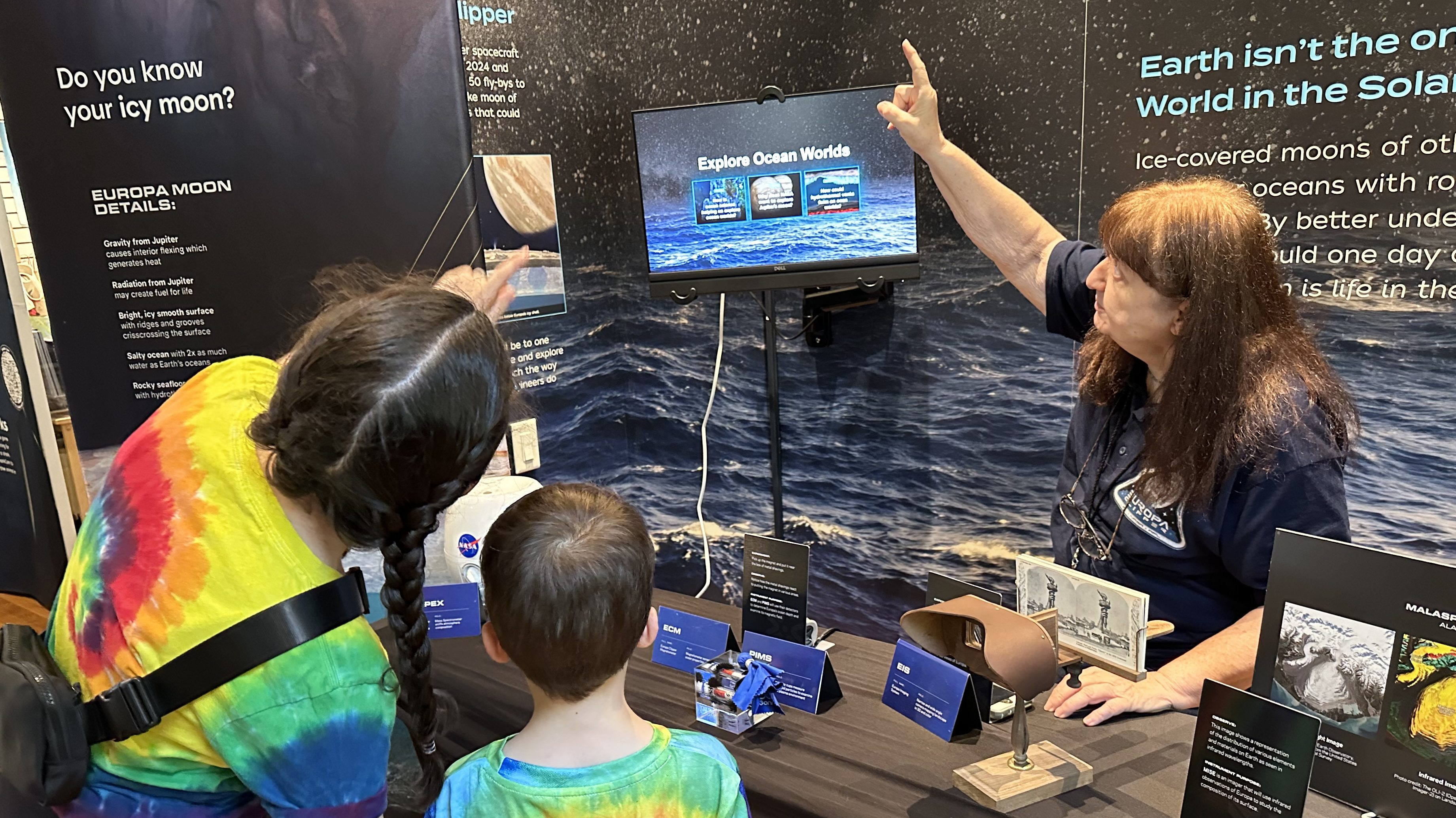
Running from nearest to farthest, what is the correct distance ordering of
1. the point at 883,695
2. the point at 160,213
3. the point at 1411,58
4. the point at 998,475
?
the point at 883,695 < the point at 1411,58 < the point at 160,213 < the point at 998,475

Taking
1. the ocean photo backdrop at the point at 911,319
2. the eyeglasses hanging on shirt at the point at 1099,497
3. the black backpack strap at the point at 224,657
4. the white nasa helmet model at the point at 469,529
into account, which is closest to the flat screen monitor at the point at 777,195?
the ocean photo backdrop at the point at 911,319

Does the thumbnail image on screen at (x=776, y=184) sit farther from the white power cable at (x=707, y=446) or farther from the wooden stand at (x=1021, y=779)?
the wooden stand at (x=1021, y=779)

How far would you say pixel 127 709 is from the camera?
100 cm

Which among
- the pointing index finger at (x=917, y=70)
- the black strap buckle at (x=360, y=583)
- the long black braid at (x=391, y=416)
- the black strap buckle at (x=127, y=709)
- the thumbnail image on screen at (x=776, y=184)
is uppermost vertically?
the pointing index finger at (x=917, y=70)

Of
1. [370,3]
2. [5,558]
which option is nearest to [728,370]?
[370,3]

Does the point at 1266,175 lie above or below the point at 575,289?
above

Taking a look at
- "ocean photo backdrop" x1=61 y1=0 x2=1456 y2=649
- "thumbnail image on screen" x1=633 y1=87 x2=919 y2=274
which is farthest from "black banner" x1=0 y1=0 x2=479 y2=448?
"thumbnail image on screen" x1=633 y1=87 x2=919 y2=274

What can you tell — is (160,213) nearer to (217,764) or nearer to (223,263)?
(223,263)

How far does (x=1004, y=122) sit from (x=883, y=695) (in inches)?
78.5

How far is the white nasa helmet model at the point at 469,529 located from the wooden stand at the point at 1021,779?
1029 mm

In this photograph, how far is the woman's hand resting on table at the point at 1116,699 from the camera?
1442 mm

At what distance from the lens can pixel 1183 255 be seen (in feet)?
5.41

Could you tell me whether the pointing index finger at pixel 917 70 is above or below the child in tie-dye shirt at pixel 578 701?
above

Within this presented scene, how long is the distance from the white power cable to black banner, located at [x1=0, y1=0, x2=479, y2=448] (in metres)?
1.16
